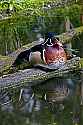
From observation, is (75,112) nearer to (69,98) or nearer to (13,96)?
(69,98)

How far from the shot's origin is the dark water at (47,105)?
7.21 metres

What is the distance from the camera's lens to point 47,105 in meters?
7.99

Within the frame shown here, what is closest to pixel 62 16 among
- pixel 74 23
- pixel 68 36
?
pixel 74 23

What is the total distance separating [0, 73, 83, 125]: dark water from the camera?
23.6 feet

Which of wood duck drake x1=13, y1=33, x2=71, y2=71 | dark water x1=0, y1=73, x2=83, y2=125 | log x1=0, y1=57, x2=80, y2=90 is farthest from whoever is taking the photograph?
wood duck drake x1=13, y1=33, x2=71, y2=71

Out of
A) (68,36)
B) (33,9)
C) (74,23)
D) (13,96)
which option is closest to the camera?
(13,96)

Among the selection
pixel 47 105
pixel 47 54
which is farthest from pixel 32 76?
pixel 47 105

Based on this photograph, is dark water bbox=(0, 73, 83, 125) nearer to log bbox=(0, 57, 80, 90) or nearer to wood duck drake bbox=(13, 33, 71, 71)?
log bbox=(0, 57, 80, 90)

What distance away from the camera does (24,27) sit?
61.4 feet

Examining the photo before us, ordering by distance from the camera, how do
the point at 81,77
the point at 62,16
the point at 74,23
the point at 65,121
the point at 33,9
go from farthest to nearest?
the point at 33,9, the point at 62,16, the point at 74,23, the point at 81,77, the point at 65,121

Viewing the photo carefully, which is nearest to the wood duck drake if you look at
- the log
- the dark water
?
the log

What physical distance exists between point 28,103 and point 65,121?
1.36 m

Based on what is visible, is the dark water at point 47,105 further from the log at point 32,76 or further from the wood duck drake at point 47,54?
the wood duck drake at point 47,54

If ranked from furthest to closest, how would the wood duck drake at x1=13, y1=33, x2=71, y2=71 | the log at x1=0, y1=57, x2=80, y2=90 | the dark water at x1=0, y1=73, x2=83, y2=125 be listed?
the wood duck drake at x1=13, y1=33, x2=71, y2=71, the log at x1=0, y1=57, x2=80, y2=90, the dark water at x1=0, y1=73, x2=83, y2=125
